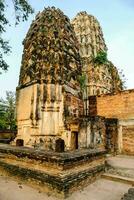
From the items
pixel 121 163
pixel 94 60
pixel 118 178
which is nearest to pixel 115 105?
pixel 121 163

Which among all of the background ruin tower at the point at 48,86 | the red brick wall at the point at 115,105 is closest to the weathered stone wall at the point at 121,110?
the red brick wall at the point at 115,105

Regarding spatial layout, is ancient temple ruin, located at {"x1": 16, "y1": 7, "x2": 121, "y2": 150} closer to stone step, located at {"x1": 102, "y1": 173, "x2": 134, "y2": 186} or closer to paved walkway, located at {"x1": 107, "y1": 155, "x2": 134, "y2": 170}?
paved walkway, located at {"x1": 107, "y1": 155, "x2": 134, "y2": 170}

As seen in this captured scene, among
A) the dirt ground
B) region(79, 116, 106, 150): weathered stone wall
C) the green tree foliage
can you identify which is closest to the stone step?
the dirt ground

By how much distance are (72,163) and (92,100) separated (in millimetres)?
12563

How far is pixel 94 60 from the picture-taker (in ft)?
111

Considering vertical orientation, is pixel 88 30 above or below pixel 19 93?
above

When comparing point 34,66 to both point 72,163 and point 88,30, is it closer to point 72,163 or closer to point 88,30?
point 72,163

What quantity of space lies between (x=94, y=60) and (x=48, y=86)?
72.6ft

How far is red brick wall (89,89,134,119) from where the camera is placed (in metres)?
15.5

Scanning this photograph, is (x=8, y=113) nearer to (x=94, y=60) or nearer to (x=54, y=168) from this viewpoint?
(x=94, y=60)

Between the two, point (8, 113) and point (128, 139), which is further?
point (8, 113)

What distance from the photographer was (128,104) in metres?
15.6

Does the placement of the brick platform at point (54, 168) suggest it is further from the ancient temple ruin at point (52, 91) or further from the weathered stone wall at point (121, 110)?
the weathered stone wall at point (121, 110)

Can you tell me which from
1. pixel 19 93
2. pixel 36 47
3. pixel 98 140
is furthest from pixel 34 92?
pixel 98 140
